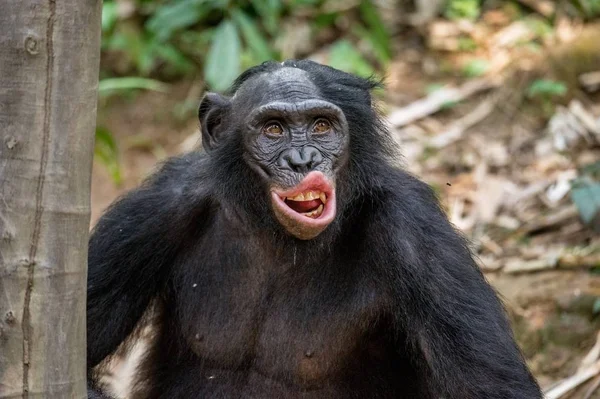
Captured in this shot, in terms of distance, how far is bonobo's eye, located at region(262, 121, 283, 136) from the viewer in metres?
5.34

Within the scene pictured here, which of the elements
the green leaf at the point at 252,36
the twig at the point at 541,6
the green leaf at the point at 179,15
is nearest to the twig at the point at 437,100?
the twig at the point at 541,6

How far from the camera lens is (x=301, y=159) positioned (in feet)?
16.5

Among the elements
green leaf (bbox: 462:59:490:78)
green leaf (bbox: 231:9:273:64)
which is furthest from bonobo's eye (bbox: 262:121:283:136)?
green leaf (bbox: 462:59:490:78)

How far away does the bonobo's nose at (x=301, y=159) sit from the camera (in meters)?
5.00

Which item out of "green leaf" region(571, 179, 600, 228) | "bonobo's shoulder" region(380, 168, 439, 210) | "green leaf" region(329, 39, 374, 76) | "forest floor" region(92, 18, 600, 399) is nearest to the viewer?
"bonobo's shoulder" region(380, 168, 439, 210)

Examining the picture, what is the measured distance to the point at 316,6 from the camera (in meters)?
12.1

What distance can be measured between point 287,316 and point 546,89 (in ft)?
20.5

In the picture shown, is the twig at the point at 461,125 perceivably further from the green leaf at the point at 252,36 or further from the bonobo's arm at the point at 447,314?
the bonobo's arm at the point at 447,314

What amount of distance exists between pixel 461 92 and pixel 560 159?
184cm

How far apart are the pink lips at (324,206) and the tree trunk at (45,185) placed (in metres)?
1.39

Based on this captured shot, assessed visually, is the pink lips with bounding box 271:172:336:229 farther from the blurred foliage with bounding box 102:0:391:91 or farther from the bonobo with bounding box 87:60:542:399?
the blurred foliage with bounding box 102:0:391:91

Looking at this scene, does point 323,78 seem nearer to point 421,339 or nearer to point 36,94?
point 421,339

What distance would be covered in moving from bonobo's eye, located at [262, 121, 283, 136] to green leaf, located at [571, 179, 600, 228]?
3.46 m

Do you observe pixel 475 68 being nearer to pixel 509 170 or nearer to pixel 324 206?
pixel 509 170
